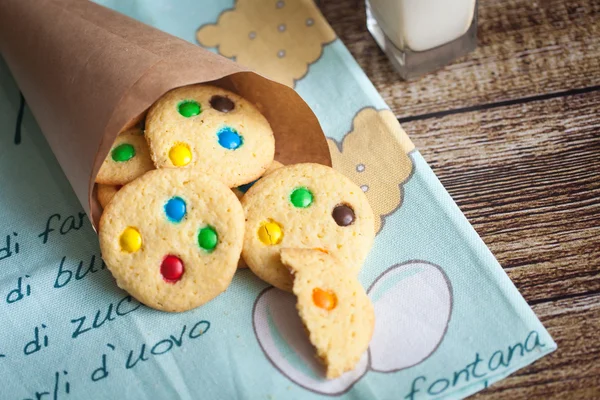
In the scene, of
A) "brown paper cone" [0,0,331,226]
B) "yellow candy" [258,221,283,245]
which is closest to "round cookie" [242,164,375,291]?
"yellow candy" [258,221,283,245]

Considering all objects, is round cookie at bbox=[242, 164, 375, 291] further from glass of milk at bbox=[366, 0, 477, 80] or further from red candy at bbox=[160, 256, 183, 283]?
glass of milk at bbox=[366, 0, 477, 80]

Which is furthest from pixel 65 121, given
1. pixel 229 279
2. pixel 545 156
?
pixel 545 156

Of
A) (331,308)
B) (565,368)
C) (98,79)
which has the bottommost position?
(565,368)

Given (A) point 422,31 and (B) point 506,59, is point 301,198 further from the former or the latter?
(B) point 506,59

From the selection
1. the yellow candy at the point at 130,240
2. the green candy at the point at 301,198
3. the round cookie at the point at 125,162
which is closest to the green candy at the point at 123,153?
the round cookie at the point at 125,162

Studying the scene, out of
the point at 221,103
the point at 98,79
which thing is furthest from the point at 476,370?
the point at 98,79

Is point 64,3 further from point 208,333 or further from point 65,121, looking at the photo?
point 208,333
